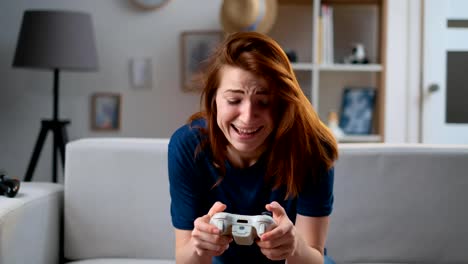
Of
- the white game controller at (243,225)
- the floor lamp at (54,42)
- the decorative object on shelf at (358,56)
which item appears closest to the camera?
the white game controller at (243,225)

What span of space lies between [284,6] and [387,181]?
2.27m

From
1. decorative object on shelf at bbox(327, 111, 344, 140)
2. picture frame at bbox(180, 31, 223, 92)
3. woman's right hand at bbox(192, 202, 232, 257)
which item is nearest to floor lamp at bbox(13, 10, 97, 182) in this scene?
picture frame at bbox(180, 31, 223, 92)

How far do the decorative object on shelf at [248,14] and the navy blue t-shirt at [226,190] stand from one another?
2030 millimetres

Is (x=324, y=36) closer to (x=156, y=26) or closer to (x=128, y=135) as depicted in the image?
(x=156, y=26)

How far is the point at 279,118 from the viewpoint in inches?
52.9

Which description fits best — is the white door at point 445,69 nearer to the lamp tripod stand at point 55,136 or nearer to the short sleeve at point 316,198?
the lamp tripod stand at point 55,136

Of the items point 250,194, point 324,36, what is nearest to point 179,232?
point 250,194

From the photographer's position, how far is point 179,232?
145 cm

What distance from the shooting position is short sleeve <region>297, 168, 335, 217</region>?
142 cm

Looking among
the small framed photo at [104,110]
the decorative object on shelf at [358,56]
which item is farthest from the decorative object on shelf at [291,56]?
the small framed photo at [104,110]

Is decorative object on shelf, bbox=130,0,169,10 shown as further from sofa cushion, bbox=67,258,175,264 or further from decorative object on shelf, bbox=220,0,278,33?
sofa cushion, bbox=67,258,175,264

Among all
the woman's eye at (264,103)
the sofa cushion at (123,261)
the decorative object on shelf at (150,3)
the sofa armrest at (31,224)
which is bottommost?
the sofa cushion at (123,261)

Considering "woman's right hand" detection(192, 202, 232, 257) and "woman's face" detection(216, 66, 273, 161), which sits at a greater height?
"woman's face" detection(216, 66, 273, 161)

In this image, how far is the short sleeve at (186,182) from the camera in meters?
1.44
